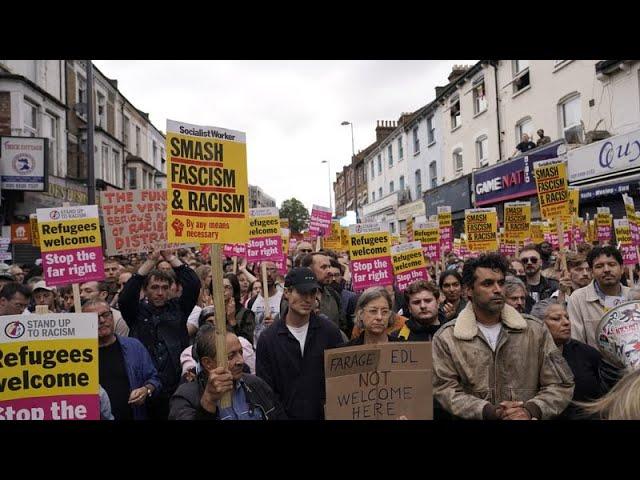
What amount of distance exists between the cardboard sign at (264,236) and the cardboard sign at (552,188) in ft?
13.0

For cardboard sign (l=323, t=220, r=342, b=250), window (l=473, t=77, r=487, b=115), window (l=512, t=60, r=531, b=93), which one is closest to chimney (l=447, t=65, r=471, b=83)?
window (l=473, t=77, r=487, b=115)

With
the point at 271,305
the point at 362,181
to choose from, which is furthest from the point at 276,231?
the point at 362,181

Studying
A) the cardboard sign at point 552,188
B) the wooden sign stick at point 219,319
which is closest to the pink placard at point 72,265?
the wooden sign stick at point 219,319

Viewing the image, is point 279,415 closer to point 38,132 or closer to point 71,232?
point 71,232

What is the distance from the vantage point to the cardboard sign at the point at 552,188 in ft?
26.7

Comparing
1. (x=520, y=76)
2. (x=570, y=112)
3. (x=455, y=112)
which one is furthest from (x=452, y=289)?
(x=455, y=112)

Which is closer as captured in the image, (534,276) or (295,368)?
(295,368)

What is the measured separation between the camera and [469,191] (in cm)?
2414

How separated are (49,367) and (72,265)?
2.72m

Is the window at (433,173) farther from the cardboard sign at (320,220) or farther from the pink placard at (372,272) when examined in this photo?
the pink placard at (372,272)

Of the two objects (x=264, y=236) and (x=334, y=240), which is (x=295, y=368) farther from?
(x=334, y=240)

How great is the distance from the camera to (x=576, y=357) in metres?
3.63

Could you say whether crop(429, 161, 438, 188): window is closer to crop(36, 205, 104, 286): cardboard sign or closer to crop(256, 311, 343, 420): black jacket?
crop(36, 205, 104, 286): cardboard sign

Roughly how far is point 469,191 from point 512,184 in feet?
13.2
